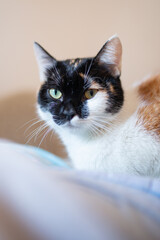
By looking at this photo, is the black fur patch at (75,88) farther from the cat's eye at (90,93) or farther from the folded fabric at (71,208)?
the folded fabric at (71,208)

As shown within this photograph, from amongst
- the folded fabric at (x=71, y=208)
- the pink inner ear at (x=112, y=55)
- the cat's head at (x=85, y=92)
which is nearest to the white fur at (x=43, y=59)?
the cat's head at (x=85, y=92)

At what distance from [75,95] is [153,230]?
1.65 ft

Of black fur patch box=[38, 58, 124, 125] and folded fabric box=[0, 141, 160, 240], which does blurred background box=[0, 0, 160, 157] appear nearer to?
black fur patch box=[38, 58, 124, 125]

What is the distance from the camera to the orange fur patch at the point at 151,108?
65cm

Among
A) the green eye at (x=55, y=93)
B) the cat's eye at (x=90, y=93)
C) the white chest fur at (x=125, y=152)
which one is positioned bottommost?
the white chest fur at (x=125, y=152)

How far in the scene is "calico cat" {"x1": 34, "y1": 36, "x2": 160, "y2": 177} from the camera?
2.11 feet

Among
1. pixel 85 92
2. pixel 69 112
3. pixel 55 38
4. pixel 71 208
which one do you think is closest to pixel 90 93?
pixel 85 92

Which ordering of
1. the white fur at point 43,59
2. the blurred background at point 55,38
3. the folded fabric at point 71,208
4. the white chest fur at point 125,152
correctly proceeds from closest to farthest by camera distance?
the folded fabric at point 71,208 < the white chest fur at point 125,152 < the white fur at point 43,59 < the blurred background at point 55,38

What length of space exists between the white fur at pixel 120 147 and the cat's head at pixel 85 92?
1 centimetres

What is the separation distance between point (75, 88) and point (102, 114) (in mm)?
144

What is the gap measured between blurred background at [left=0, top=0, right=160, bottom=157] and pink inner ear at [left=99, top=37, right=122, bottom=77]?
0.45 meters

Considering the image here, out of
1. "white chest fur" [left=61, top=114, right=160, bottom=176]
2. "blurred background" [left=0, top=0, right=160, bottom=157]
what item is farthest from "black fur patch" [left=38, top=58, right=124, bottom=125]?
"blurred background" [left=0, top=0, right=160, bottom=157]

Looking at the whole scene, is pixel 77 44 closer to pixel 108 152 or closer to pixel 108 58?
pixel 108 58

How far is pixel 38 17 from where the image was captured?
1.38m
